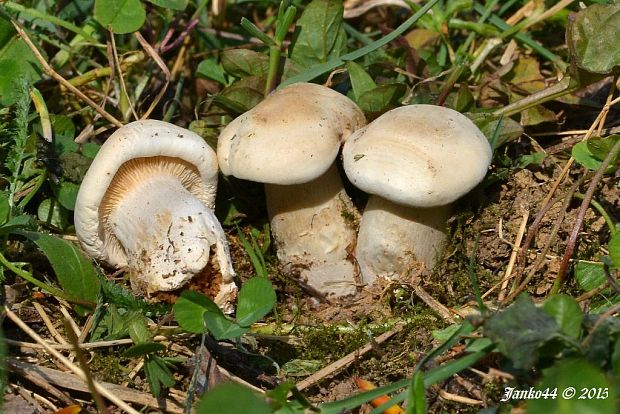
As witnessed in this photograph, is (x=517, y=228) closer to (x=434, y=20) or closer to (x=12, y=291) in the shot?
(x=434, y=20)

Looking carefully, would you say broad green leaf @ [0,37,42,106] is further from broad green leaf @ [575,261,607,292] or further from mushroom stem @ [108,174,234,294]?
broad green leaf @ [575,261,607,292]

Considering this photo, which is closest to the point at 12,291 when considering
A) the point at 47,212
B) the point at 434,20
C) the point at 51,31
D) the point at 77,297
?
the point at 77,297

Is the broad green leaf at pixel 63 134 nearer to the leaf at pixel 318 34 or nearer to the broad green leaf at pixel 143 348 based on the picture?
the leaf at pixel 318 34

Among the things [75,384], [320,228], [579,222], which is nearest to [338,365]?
[320,228]

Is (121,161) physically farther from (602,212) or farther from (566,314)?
(602,212)

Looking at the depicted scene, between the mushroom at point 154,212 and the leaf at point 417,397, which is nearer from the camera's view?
the leaf at point 417,397

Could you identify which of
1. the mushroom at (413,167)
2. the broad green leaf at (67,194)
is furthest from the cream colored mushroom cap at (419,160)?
the broad green leaf at (67,194)

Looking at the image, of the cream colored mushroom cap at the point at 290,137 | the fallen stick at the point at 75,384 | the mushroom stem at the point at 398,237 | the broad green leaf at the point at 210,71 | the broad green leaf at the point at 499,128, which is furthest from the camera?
the broad green leaf at the point at 210,71
